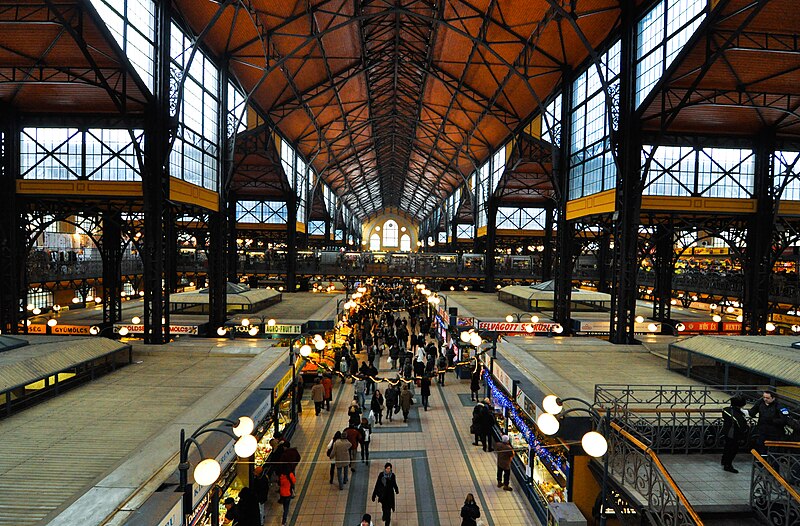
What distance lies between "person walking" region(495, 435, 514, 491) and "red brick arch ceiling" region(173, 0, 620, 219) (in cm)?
1358

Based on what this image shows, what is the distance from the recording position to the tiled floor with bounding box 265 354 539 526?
35.2ft

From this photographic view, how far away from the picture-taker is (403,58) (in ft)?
105

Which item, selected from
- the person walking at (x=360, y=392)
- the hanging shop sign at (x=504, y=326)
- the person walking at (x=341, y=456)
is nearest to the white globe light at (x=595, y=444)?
the person walking at (x=341, y=456)

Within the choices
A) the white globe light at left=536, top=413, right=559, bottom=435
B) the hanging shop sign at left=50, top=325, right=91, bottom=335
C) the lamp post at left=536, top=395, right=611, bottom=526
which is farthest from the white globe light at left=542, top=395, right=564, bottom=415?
the hanging shop sign at left=50, top=325, right=91, bottom=335

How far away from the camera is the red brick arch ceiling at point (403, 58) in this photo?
21125mm

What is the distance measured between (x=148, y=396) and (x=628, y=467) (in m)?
8.91

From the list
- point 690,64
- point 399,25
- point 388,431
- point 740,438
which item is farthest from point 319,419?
point 399,25

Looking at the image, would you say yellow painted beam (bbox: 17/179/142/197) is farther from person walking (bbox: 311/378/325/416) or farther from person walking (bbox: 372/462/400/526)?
person walking (bbox: 372/462/400/526)

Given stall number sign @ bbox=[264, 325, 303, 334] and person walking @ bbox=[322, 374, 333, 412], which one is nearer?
person walking @ bbox=[322, 374, 333, 412]

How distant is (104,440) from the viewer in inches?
295

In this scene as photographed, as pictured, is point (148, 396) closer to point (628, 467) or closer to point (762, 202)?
point (628, 467)

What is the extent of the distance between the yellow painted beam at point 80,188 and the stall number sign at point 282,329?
720 centimetres

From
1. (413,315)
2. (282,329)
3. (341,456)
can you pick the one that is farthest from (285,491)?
(413,315)

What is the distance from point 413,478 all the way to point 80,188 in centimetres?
1488
